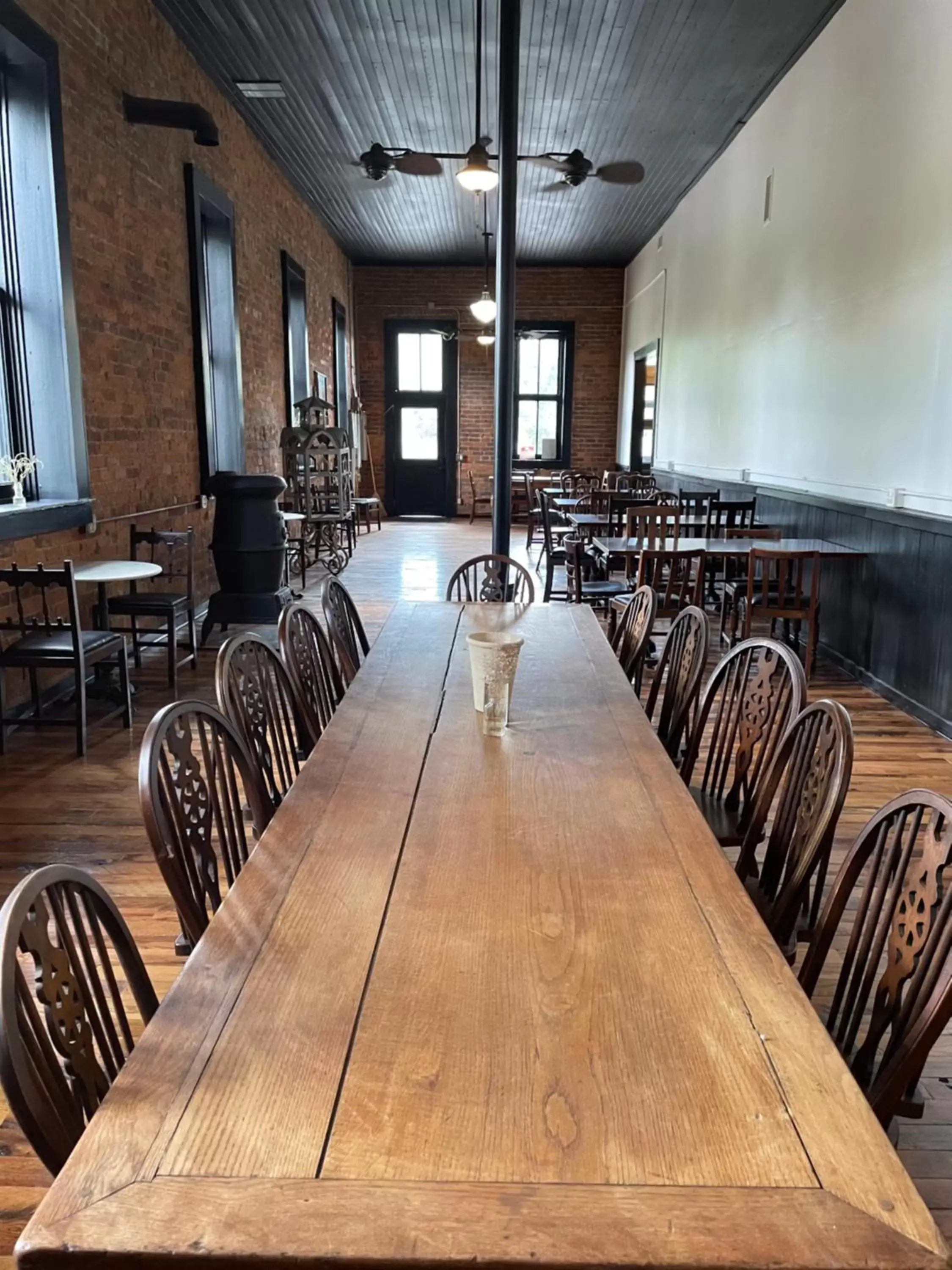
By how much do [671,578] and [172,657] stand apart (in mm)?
2530

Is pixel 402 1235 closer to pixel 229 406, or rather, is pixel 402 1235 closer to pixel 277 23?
pixel 277 23

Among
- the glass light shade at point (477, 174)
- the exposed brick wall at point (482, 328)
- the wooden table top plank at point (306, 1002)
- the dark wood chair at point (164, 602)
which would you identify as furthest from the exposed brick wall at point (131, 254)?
the exposed brick wall at point (482, 328)

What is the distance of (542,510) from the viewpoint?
7.60 m

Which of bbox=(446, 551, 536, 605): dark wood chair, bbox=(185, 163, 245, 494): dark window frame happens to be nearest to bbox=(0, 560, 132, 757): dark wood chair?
bbox=(446, 551, 536, 605): dark wood chair

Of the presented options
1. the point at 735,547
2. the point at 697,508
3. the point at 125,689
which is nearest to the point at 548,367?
the point at 697,508

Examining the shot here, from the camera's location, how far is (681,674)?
2.35m

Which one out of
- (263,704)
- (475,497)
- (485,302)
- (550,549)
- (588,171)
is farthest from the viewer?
(475,497)

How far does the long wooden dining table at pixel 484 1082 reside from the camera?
2.26ft

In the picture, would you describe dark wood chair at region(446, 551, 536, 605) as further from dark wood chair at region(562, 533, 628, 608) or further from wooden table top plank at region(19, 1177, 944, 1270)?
wooden table top plank at region(19, 1177, 944, 1270)

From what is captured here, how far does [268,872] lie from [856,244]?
16.6ft

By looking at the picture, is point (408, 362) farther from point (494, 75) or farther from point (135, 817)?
point (135, 817)

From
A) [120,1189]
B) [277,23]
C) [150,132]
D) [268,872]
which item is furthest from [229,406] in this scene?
[120,1189]

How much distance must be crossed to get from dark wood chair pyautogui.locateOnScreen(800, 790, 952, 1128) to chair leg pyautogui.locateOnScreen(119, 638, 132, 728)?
10.7ft

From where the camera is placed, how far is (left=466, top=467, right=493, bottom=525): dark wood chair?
Result: 1318 centimetres
